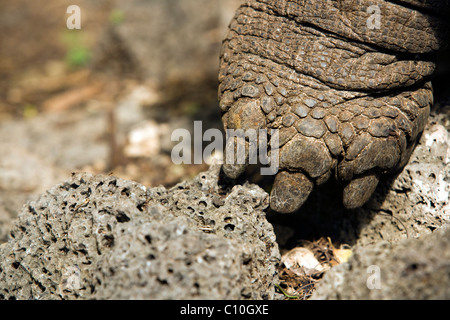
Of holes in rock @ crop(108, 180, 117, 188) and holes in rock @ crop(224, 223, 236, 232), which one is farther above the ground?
holes in rock @ crop(108, 180, 117, 188)

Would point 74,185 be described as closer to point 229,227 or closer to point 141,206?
point 141,206

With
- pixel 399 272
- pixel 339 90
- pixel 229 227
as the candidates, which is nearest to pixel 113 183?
pixel 229 227

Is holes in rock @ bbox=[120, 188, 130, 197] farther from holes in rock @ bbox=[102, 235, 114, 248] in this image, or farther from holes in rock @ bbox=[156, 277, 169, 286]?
holes in rock @ bbox=[156, 277, 169, 286]

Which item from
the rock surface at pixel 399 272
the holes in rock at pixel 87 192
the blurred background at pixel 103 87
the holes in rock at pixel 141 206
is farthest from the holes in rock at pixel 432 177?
the blurred background at pixel 103 87

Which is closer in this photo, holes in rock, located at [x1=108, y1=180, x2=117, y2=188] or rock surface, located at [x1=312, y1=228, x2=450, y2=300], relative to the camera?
rock surface, located at [x1=312, y1=228, x2=450, y2=300]


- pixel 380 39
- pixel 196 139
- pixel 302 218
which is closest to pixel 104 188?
pixel 302 218

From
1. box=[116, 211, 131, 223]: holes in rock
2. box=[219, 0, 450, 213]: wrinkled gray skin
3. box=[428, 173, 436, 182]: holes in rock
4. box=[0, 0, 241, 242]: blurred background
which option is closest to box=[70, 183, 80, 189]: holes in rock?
box=[116, 211, 131, 223]: holes in rock

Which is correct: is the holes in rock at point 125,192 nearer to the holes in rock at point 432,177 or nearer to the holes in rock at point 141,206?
the holes in rock at point 141,206
